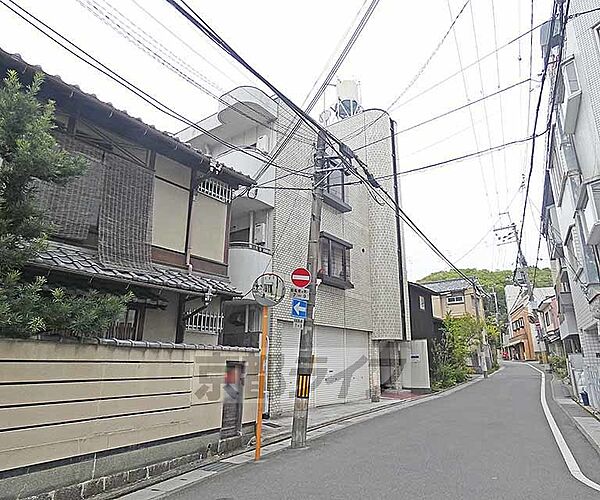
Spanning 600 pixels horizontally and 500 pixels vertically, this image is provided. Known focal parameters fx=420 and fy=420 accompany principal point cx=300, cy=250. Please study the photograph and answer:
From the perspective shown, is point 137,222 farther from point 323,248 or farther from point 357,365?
point 357,365

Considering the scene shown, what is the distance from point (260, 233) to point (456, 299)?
31.2 m

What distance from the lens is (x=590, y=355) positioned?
1636 cm

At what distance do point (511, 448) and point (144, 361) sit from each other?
7083 mm

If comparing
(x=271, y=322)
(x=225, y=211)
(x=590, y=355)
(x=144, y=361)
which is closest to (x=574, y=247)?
(x=590, y=355)

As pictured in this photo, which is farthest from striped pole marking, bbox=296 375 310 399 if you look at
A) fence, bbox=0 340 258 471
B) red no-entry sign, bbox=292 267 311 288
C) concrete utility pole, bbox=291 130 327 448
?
red no-entry sign, bbox=292 267 311 288

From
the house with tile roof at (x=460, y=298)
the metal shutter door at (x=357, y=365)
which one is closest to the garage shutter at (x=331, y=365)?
the metal shutter door at (x=357, y=365)

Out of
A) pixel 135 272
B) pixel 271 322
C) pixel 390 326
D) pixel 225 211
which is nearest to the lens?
pixel 135 272

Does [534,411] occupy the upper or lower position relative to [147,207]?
lower

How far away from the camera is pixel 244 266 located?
41.7 feet

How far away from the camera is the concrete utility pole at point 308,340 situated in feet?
28.8

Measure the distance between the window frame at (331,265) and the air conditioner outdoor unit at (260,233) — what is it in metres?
2.49

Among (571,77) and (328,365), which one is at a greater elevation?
(571,77)

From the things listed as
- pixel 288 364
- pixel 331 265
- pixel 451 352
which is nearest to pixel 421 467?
pixel 288 364

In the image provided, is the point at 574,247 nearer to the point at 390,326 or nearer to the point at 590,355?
the point at 590,355
